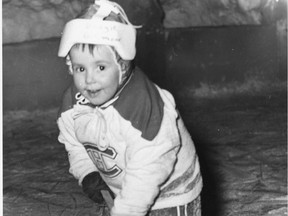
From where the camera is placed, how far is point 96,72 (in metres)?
1.76

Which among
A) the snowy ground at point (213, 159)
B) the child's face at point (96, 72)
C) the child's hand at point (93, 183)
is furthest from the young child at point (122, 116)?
the snowy ground at point (213, 159)

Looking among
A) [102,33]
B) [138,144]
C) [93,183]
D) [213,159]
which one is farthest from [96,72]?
[213,159]

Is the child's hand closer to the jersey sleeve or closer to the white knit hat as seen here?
the jersey sleeve

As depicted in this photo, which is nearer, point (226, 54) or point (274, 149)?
point (274, 149)

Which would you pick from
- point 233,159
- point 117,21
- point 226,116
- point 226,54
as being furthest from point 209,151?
point 117,21

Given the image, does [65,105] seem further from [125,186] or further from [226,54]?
[226,54]

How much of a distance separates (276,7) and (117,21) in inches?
188

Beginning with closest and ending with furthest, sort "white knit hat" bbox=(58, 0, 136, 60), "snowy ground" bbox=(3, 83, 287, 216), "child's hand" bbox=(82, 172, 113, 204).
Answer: "white knit hat" bbox=(58, 0, 136, 60)
"child's hand" bbox=(82, 172, 113, 204)
"snowy ground" bbox=(3, 83, 287, 216)

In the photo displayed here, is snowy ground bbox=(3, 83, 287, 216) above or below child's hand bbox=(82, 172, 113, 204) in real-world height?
below

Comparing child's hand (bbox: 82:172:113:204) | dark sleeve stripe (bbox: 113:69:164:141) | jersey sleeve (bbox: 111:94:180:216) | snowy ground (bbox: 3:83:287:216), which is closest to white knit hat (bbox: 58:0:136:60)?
dark sleeve stripe (bbox: 113:69:164:141)

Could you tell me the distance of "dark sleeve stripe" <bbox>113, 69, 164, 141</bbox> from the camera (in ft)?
5.78

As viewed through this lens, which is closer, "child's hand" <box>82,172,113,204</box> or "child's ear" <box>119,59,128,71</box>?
"child's ear" <box>119,59,128,71</box>

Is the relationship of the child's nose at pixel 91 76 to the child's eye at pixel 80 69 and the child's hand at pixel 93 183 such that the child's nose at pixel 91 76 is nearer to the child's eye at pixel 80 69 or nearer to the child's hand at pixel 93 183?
the child's eye at pixel 80 69

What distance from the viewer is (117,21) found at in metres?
1.78
